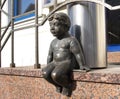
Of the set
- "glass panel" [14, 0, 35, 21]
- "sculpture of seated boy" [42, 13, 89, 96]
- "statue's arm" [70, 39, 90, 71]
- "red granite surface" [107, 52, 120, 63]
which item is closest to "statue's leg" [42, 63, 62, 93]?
"sculpture of seated boy" [42, 13, 89, 96]

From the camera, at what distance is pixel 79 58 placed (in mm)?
2139

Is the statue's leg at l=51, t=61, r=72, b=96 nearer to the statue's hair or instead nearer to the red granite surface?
the statue's hair

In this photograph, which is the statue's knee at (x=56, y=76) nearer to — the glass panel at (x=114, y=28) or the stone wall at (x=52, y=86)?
the stone wall at (x=52, y=86)

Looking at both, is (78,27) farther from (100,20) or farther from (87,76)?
(87,76)

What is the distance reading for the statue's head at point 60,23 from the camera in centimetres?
219

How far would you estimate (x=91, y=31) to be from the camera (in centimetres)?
229

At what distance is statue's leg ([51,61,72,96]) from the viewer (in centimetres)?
208

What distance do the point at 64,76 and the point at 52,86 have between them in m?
0.29

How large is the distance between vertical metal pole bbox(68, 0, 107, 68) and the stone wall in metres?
0.13

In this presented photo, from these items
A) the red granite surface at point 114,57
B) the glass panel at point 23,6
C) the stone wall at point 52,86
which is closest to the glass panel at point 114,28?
the red granite surface at point 114,57

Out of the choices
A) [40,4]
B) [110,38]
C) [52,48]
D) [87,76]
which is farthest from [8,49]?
[87,76]

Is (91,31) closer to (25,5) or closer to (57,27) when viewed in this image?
(57,27)

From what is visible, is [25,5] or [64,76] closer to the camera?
[64,76]

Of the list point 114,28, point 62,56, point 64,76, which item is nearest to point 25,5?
point 114,28
